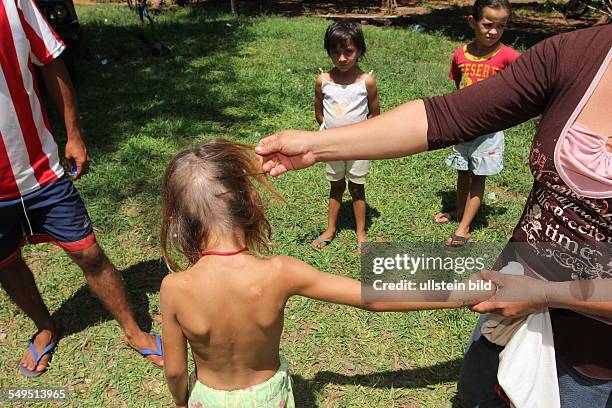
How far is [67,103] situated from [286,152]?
124 centimetres

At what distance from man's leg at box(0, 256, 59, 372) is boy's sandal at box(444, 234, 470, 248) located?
2.55 m

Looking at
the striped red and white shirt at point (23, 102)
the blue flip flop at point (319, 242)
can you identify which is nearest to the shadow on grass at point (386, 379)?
the blue flip flop at point (319, 242)

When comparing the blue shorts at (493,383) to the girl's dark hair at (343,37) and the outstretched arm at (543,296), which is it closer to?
the outstretched arm at (543,296)

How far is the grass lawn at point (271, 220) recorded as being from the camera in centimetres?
269

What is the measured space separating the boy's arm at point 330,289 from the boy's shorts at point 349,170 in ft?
5.74

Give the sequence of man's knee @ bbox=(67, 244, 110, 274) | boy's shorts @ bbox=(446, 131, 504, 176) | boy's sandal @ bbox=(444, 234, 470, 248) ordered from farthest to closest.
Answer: boy's sandal @ bbox=(444, 234, 470, 248) → boy's shorts @ bbox=(446, 131, 504, 176) → man's knee @ bbox=(67, 244, 110, 274)

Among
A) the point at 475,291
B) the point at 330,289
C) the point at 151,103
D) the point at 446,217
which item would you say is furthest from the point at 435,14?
the point at 330,289

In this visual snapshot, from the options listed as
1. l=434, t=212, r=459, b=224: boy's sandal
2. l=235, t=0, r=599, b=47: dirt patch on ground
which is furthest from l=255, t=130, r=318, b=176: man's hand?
l=235, t=0, r=599, b=47: dirt patch on ground

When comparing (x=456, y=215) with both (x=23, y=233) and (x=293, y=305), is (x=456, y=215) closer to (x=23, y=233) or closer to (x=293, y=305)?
(x=293, y=305)

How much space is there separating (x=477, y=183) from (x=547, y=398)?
2.12m

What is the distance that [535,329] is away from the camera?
159cm

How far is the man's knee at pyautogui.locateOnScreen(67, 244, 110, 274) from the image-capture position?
2428mm

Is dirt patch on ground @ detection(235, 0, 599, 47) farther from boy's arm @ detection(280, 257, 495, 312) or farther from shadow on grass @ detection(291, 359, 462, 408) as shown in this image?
boy's arm @ detection(280, 257, 495, 312)

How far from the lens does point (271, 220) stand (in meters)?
4.01
